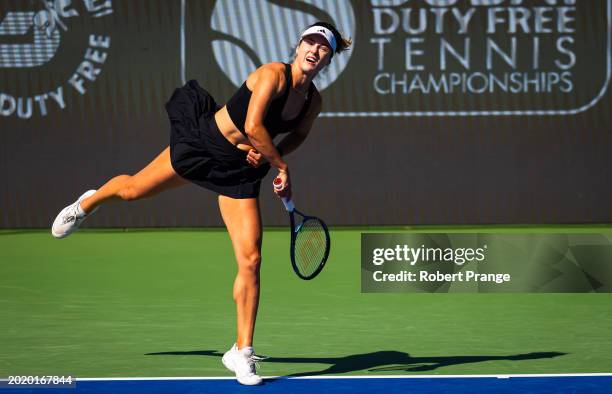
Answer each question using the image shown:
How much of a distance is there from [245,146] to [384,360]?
49.3 inches

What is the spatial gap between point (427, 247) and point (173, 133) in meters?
3.38

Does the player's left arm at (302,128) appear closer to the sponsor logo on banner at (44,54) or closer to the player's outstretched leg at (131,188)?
the player's outstretched leg at (131,188)

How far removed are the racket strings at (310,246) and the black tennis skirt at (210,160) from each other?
13.6 inches

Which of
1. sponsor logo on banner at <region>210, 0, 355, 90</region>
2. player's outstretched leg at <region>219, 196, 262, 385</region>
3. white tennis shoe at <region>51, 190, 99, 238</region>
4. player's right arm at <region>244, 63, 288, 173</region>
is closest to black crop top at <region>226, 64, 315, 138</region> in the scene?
player's right arm at <region>244, 63, 288, 173</region>

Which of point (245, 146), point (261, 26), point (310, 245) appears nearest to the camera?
point (245, 146)

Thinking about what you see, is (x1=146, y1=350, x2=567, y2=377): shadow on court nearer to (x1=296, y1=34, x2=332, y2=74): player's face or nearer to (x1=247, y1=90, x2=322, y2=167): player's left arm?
(x1=247, y1=90, x2=322, y2=167): player's left arm

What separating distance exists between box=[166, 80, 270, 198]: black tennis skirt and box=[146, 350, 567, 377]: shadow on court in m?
0.89

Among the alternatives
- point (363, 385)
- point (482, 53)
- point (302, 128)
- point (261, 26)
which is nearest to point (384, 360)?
point (363, 385)

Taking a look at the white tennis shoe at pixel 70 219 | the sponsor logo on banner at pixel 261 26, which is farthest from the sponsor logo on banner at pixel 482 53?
the white tennis shoe at pixel 70 219

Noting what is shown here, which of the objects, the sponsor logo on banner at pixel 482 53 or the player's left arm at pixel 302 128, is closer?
the player's left arm at pixel 302 128

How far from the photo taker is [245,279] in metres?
5.20

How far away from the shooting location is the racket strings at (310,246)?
559cm

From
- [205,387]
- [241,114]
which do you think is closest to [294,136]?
[241,114]

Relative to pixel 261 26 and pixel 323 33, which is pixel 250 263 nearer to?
pixel 323 33
